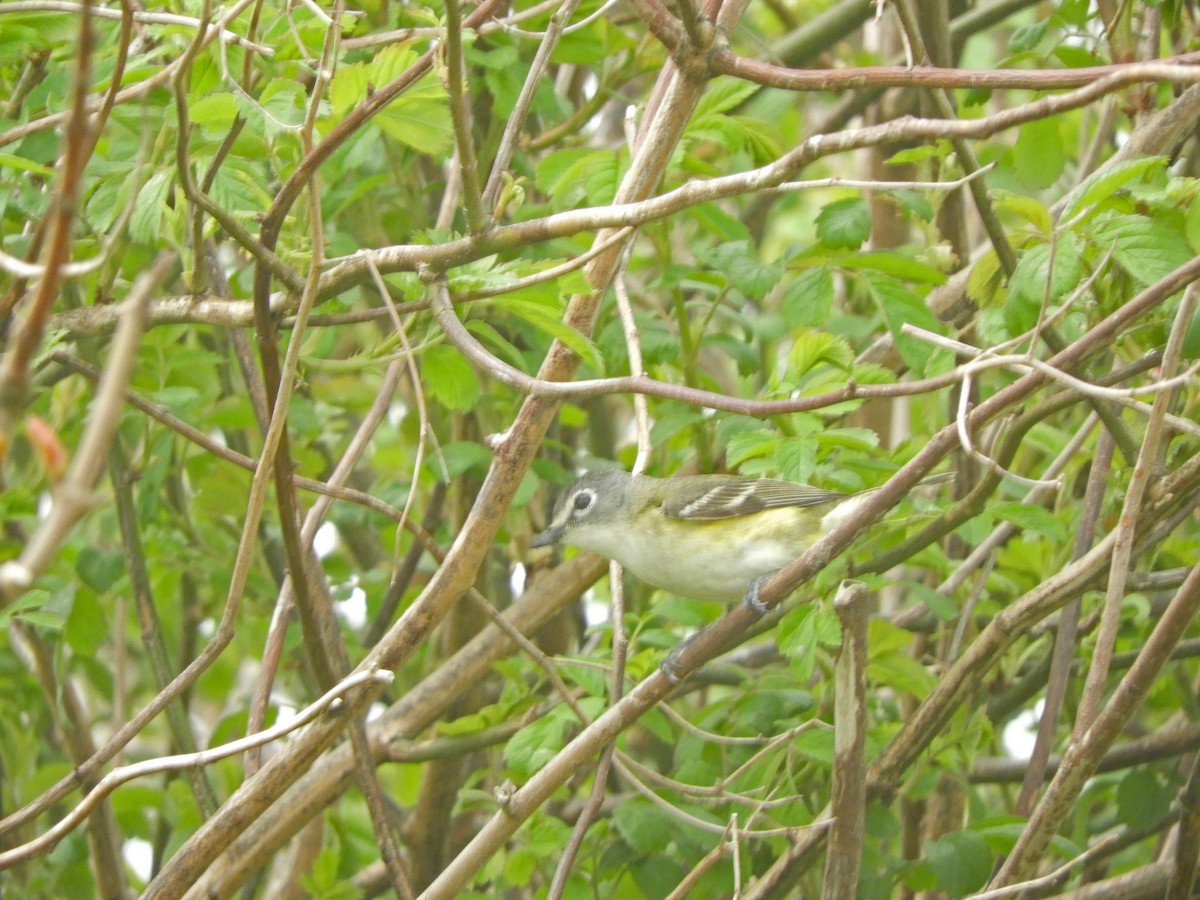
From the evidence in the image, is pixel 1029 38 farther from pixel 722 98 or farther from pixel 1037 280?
pixel 1037 280

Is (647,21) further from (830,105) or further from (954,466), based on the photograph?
(830,105)

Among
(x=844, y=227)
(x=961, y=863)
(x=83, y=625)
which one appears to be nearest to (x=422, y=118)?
→ (x=844, y=227)

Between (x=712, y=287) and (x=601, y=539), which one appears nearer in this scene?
(x=712, y=287)

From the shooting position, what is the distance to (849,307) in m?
4.37

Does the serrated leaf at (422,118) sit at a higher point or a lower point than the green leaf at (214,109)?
lower

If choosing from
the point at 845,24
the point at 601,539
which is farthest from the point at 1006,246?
the point at 845,24

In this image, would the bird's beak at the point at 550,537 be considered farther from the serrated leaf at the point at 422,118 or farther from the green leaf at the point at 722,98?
the serrated leaf at the point at 422,118

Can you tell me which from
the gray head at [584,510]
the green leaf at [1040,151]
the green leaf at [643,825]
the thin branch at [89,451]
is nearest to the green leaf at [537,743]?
the green leaf at [643,825]

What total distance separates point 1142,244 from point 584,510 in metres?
1.89

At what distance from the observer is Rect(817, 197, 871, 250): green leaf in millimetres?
2969

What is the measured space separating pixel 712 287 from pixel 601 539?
781 millimetres

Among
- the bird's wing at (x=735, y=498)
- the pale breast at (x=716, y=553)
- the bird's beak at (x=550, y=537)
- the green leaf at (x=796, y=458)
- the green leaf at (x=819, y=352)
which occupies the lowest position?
the pale breast at (x=716, y=553)

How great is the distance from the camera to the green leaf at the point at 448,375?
2.80 meters

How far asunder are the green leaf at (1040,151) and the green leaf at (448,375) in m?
1.49
